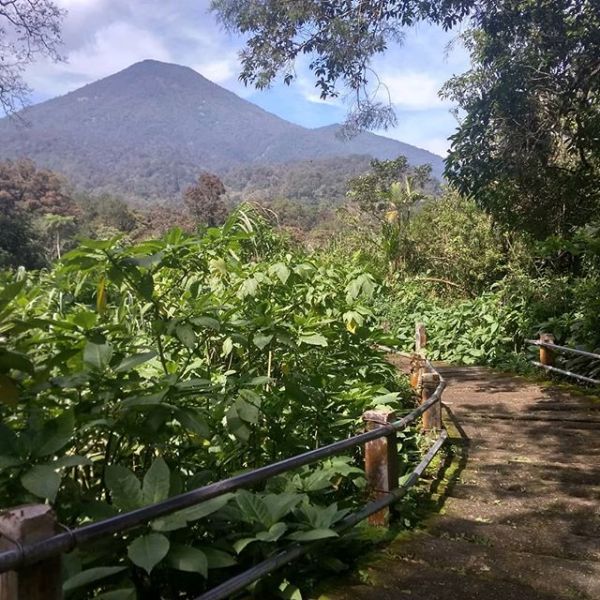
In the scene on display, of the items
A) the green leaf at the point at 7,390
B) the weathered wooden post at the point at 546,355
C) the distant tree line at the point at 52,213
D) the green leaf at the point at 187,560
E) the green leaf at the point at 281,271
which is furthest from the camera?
the distant tree line at the point at 52,213

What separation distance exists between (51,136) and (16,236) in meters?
182

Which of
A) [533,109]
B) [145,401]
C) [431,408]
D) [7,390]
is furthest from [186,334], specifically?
[533,109]

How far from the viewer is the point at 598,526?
3.14 metres

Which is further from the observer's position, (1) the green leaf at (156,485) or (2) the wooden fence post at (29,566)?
(1) the green leaf at (156,485)

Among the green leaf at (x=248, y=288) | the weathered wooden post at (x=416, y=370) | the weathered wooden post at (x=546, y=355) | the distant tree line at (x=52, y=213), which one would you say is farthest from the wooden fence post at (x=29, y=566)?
the distant tree line at (x=52, y=213)

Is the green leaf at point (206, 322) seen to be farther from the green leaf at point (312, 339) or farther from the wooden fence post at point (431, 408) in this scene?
the wooden fence post at point (431, 408)

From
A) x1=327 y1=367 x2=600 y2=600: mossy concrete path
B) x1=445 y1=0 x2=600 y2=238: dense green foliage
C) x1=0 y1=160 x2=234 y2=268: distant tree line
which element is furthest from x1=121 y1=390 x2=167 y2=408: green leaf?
x1=0 y1=160 x2=234 y2=268: distant tree line

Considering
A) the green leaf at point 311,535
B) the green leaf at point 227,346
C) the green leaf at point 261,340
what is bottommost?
the green leaf at point 311,535

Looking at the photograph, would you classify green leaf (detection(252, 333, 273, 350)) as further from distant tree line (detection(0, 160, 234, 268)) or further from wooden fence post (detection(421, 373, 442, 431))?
distant tree line (detection(0, 160, 234, 268))

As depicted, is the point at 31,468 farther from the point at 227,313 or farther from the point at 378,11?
the point at 378,11

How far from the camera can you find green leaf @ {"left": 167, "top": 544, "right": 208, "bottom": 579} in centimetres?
163

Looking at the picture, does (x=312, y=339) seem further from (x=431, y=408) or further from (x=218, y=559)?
(x=431, y=408)

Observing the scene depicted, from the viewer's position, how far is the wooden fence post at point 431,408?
4684 mm

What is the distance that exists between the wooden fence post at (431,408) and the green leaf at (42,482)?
3.51 metres
